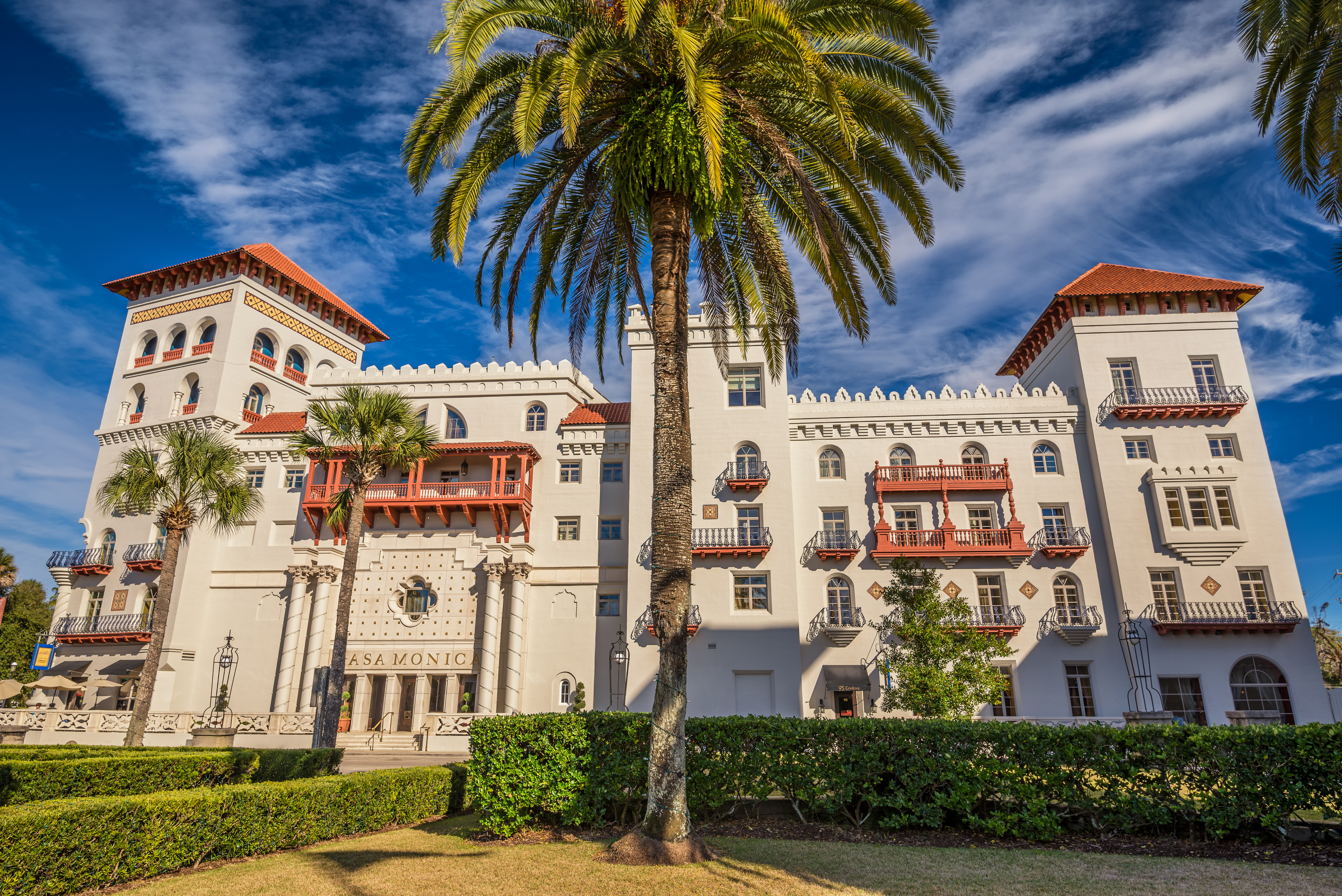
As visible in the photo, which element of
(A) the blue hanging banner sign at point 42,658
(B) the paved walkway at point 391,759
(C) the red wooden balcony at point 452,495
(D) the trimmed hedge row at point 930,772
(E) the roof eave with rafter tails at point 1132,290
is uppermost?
(E) the roof eave with rafter tails at point 1132,290

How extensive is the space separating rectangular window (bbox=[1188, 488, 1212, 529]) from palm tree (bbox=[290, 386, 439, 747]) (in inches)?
1157

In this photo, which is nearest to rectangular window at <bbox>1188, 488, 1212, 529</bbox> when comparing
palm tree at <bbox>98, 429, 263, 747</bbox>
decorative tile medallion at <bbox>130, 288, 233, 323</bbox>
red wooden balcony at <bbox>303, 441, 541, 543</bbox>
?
red wooden balcony at <bbox>303, 441, 541, 543</bbox>

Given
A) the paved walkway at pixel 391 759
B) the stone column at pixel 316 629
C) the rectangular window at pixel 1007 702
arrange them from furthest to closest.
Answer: the stone column at pixel 316 629 → the rectangular window at pixel 1007 702 → the paved walkway at pixel 391 759

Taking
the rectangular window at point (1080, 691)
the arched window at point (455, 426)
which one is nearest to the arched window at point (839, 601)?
the rectangular window at point (1080, 691)

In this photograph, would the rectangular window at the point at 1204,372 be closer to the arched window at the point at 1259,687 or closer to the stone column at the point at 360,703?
the arched window at the point at 1259,687

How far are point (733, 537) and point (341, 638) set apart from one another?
15.2 metres

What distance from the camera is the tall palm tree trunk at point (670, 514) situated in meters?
10.7

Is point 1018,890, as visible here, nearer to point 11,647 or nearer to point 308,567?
point 308,567

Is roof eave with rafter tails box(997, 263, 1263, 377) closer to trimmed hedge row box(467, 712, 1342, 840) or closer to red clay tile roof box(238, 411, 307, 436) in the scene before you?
trimmed hedge row box(467, 712, 1342, 840)

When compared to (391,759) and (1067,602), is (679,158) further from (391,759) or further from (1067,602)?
(1067,602)

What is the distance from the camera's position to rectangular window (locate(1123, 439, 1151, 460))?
3266 centimetres

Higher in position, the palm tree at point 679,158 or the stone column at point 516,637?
the palm tree at point 679,158

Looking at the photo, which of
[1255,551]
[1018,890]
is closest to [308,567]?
[1018,890]

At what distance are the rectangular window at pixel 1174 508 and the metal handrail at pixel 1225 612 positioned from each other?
3048mm
